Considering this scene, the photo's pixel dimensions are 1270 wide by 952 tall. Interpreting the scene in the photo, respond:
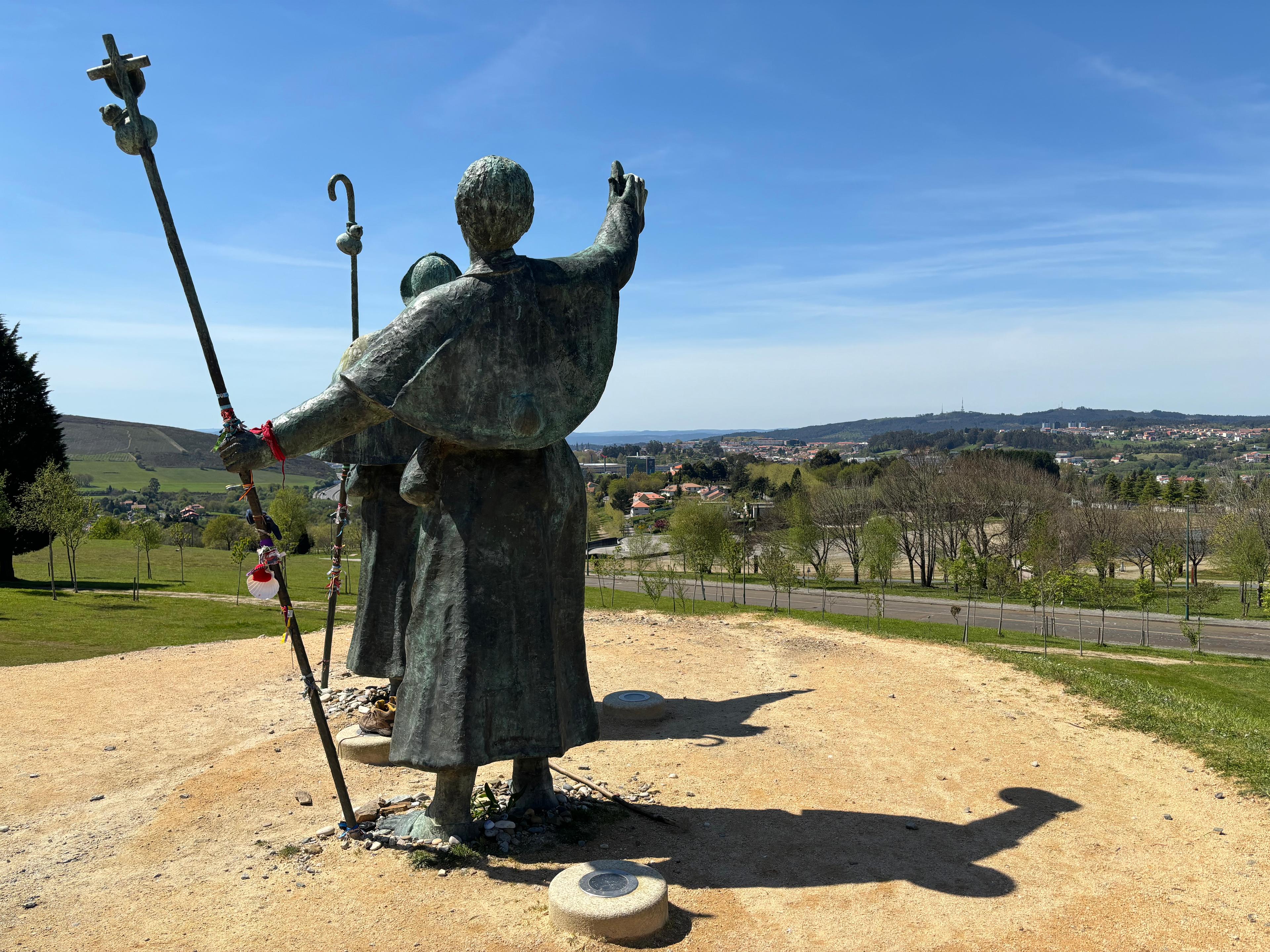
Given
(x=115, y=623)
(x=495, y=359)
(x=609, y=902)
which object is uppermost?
(x=495, y=359)

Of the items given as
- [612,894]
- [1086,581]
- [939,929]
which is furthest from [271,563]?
[1086,581]

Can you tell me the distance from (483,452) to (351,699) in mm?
6379

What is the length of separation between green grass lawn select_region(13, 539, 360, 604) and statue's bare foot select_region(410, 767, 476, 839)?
21.1 meters

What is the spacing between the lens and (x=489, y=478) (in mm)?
5520

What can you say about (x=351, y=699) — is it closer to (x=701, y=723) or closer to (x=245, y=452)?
(x=701, y=723)

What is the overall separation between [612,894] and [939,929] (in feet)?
6.81

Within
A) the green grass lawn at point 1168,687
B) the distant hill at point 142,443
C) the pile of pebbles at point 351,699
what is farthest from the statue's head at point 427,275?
the distant hill at point 142,443

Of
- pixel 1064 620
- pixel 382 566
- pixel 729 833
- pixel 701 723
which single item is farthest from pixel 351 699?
pixel 1064 620

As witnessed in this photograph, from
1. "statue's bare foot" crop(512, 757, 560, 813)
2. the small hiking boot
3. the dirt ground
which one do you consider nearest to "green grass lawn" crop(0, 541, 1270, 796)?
the dirt ground

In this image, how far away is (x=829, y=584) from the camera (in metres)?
44.6

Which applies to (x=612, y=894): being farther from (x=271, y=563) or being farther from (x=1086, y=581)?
(x=1086, y=581)

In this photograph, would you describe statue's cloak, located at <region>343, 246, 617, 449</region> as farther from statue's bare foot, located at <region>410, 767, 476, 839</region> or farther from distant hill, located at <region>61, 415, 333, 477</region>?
distant hill, located at <region>61, 415, 333, 477</region>

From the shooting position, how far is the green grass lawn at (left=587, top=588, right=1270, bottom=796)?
8367mm

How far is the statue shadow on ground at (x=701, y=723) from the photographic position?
30.3ft
